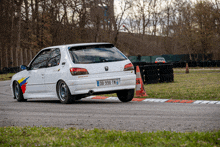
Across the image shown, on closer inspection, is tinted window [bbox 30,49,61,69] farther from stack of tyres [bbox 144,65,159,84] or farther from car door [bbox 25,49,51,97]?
stack of tyres [bbox 144,65,159,84]

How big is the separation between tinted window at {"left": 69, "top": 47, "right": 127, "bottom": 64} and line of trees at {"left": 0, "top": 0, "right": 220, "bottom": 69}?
32919 mm

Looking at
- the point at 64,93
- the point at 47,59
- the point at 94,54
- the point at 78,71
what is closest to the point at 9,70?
the point at 47,59

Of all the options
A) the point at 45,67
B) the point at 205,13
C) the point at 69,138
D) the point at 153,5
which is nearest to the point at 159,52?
the point at 153,5

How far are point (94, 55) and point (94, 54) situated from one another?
32mm

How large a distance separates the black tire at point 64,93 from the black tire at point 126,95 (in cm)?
150

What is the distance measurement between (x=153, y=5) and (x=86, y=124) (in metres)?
66.9

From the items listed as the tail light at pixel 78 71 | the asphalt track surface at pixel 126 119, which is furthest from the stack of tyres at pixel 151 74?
the asphalt track surface at pixel 126 119

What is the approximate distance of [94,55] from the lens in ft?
33.2

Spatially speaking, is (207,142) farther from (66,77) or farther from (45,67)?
(45,67)

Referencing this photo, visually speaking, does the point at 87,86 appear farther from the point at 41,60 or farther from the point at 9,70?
the point at 9,70

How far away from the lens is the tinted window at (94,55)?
1003 centimetres

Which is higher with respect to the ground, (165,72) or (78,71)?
(78,71)

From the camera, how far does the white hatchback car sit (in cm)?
981

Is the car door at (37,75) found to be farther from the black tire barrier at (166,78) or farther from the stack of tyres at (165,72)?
the black tire barrier at (166,78)
